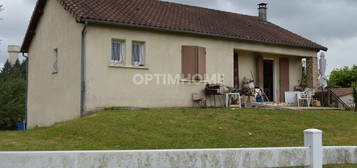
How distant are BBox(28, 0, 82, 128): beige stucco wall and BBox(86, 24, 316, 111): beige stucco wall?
0.68m

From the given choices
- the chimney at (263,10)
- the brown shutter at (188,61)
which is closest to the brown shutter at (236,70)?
the brown shutter at (188,61)

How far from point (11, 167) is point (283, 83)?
2098cm

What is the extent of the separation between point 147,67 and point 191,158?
44.4 ft

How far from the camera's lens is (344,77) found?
3900 centimetres

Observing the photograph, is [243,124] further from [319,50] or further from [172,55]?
[319,50]

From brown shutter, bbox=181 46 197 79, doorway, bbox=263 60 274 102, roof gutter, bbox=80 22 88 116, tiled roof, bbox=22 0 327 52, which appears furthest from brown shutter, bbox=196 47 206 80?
doorway, bbox=263 60 274 102

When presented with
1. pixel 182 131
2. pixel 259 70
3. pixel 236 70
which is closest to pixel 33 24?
pixel 236 70

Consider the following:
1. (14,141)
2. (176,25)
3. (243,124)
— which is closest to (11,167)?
(14,141)

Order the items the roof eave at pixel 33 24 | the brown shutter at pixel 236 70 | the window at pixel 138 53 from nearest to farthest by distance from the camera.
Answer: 1. the window at pixel 138 53
2. the roof eave at pixel 33 24
3. the brown shutter at pixel 236 70

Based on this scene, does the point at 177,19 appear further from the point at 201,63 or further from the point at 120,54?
the point at 120,54

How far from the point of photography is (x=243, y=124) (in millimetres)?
13250

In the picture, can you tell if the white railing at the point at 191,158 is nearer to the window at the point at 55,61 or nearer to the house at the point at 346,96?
the window at the point at 55,61

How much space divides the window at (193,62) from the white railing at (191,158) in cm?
1349

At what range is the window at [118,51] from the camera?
16.7 meters
